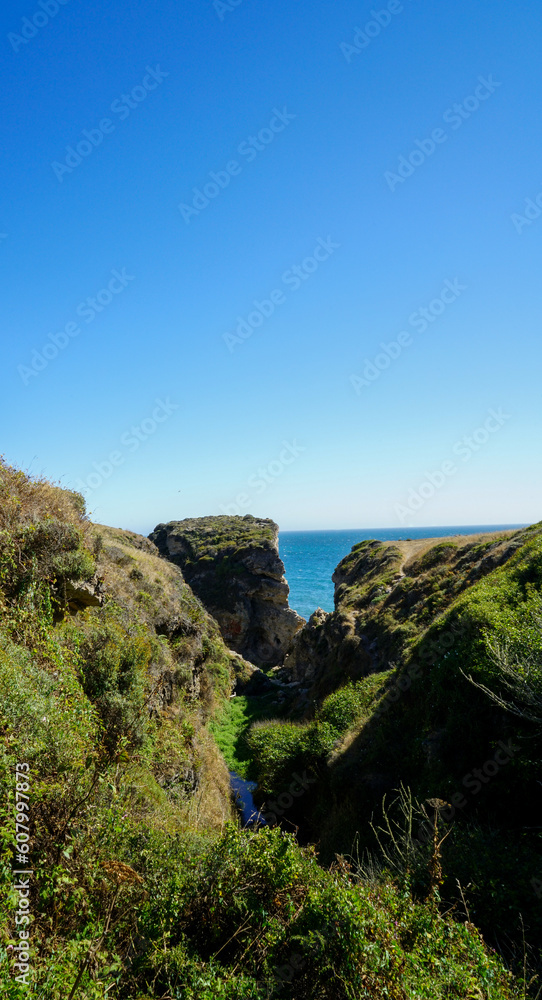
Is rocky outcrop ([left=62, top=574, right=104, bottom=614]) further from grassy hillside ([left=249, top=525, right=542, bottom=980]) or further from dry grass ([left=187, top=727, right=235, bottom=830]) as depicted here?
grassy hillside ([left=249, top=525, right=542, bottom=980])

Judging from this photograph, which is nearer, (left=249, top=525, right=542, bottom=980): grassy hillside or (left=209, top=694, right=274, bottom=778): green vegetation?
(left=249, top=525, right=542, bottom=980): grassy hillside

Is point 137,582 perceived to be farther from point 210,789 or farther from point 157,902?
point 157,902

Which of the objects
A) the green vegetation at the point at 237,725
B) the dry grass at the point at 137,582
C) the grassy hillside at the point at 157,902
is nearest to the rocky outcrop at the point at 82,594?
the dry grass at the point at 137,582

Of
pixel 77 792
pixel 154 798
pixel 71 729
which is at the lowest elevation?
pixel 154 798

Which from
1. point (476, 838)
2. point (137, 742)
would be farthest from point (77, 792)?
point (476, 838)

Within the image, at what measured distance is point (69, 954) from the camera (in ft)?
15.1

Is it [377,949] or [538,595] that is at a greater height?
[538,595]

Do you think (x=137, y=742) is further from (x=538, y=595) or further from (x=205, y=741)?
(x=538, y=595)

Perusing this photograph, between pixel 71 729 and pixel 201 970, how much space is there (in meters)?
3.52

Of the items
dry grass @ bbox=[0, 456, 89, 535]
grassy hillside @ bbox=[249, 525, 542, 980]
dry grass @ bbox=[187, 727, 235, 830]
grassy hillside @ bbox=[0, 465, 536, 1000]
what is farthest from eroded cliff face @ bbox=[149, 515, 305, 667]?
grassy hillside @ bbox=[0, 465, 536, 1000]

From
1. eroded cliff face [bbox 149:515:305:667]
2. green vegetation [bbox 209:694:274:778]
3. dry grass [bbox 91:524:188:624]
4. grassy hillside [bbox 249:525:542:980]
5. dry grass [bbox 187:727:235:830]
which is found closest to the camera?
grassy hillside [bbox 249:525:542:980]

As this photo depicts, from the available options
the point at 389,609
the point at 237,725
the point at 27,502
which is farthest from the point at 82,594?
the point at 237,725

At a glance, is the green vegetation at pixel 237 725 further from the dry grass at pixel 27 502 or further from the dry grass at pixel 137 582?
the dry grass at pixel 27 502

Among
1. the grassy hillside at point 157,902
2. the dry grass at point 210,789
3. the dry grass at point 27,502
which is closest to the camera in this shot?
the grassy hillside at point 157,902
